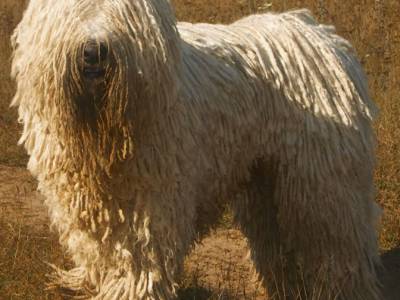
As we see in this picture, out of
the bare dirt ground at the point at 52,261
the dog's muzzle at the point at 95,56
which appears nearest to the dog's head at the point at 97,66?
the dog's muzzle at the point at 95,56

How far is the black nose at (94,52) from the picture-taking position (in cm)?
378

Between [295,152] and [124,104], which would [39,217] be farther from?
[124,104]

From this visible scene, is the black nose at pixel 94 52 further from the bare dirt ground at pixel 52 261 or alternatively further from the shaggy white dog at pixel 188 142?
the bare dirt ground at pixel 52 261

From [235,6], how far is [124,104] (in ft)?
24.6

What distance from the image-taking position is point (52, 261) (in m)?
5.77

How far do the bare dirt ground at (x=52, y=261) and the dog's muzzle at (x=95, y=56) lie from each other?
5.35 ft

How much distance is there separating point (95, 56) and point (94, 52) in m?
0.02

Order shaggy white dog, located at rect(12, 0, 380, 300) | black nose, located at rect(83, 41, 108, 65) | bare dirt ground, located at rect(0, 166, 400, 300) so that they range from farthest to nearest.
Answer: bare dirt ground, located at rect(0, 166, 400, 300) < shaggy white dog, located at rect(12, 0, 380, 300) < black nose, located at rect(83, 41, 108, 65)

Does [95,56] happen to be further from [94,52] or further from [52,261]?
[52,261]

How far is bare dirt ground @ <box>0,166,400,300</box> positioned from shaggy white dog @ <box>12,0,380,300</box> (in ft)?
1.13

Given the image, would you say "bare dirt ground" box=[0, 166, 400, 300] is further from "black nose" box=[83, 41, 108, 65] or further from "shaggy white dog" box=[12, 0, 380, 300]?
A: "black nose" box=[83, 41, 108, 65]

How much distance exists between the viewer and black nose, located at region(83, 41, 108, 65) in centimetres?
378

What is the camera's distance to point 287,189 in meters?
5.04

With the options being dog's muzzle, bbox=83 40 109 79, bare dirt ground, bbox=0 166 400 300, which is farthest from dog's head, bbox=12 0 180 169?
bare dirt ground, bbox=0 166 400 300
